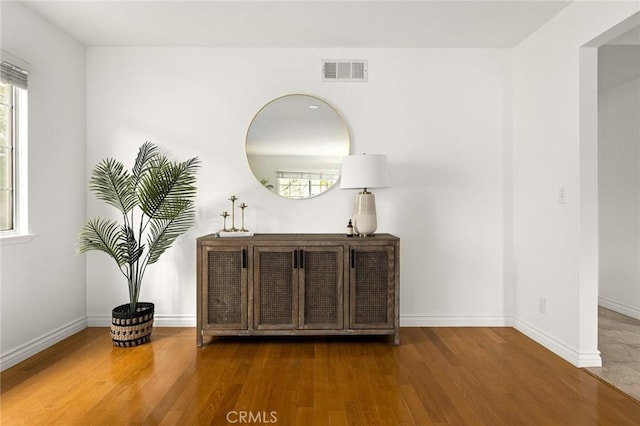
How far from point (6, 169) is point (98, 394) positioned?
1.75 meters

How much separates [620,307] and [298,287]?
3589mm

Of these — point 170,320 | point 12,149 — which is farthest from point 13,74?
point 170,320

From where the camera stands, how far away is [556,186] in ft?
9.59

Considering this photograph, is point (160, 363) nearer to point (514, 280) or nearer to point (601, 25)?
point (514, 280)

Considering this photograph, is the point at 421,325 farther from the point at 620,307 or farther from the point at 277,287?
the point at 620,307

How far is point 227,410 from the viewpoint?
2049 mm

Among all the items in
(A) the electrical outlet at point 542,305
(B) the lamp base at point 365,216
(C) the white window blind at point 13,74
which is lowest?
(A) the electrical outlet at point 542,305

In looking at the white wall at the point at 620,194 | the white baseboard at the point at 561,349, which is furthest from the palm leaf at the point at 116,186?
the white wall at the point at 620,194

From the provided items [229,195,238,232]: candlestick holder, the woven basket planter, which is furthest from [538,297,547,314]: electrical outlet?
the woven basket planter

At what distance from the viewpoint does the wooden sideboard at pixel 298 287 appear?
9.94 feet

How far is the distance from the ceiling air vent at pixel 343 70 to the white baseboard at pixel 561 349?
2620mm

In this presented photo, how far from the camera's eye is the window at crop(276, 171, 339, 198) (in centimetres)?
351

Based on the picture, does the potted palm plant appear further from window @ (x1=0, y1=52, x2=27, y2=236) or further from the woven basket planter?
window @ (x1=0, y1=52, x2=27, y2=236)

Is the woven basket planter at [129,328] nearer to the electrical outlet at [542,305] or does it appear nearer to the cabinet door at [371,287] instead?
the cabinet door at [371,287]
